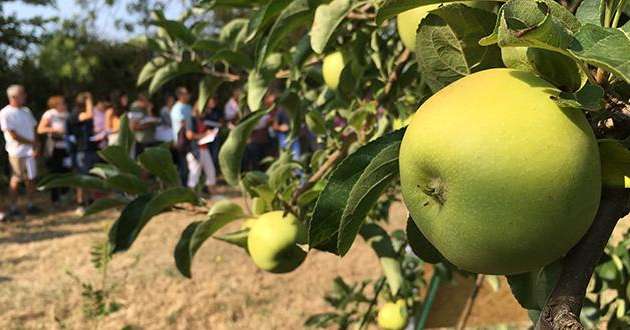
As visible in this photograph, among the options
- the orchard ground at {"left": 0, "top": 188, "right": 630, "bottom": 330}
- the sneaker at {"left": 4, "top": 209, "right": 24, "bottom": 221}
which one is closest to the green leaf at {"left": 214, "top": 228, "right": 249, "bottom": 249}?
the orchard ground at {"left": 0, "top": 188, "right": 630, "bottom": 330}

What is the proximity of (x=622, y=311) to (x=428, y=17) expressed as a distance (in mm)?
1176

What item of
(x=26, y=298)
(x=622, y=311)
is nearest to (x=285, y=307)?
(x=26, y=298)

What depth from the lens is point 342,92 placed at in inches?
52.7

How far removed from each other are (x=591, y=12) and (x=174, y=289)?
3602 mm

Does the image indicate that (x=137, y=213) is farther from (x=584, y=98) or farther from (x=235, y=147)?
(x=584, y=98)

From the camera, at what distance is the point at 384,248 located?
1.40m

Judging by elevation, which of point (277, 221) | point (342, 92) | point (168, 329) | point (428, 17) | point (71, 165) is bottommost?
point (71, 165)

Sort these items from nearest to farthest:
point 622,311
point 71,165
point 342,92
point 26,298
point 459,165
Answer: point 459,165 < point 342,92 < point 622,311 < point 26,298 < point 71,165

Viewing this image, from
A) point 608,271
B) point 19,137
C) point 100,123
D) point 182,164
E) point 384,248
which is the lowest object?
point 182,164

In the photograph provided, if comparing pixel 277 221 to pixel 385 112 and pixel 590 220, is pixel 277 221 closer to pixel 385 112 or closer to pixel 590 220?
pixel 385 112

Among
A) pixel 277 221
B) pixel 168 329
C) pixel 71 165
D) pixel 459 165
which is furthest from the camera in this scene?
pixel 71 165

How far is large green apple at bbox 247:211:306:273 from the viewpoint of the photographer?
43.1 inches

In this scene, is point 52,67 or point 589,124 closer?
point 589,124

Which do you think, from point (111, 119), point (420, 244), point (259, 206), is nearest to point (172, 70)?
point (259, 206)
